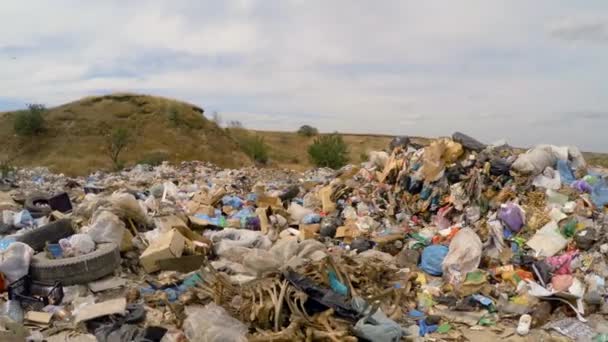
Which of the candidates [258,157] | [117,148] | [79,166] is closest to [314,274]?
[79,166]

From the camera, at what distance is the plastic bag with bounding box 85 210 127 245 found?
194 inches

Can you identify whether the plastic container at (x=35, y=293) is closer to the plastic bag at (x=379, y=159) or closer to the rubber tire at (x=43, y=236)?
the rubber tire at (x=43, y=236)

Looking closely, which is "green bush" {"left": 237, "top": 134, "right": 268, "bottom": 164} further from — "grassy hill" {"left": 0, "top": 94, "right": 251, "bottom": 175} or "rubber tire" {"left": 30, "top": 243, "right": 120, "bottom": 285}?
"rubber tire" {"left": 30, "top": 243, "right": 120, "bottom": 285}

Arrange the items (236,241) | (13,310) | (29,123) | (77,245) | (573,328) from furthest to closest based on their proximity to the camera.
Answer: (29,123) → (236,241) → (77,245) → (573,328) → (13,310)

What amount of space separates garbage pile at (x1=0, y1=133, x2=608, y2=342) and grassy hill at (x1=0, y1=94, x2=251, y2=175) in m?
20.5

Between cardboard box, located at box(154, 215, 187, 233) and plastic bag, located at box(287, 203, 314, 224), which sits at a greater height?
cardboard box, located at box(154, 215, 187, 233)

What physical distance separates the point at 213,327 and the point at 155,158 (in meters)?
23.0

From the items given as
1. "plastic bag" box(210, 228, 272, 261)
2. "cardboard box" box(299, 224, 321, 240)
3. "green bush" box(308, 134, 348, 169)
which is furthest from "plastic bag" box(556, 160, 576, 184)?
"green bush" box(308, 134, 348, 169)

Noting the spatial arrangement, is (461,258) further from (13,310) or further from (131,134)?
(131,134)

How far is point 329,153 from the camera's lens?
23.7m

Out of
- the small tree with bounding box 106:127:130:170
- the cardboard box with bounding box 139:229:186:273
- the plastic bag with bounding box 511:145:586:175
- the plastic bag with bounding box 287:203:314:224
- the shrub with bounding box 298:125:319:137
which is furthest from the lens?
the shrub with bounding box 298:125:319:137

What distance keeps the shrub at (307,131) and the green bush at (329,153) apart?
25.5 m

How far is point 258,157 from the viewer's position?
31.3m

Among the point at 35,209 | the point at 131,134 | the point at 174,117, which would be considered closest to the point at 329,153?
the point at 174,117
